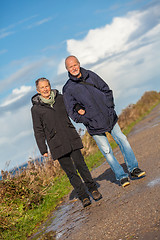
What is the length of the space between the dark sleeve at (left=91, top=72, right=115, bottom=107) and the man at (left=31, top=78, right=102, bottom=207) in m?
0.67

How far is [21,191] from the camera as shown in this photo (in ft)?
26.5

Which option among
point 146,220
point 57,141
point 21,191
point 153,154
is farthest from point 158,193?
point 21,191

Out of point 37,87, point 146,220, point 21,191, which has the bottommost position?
point 146,220

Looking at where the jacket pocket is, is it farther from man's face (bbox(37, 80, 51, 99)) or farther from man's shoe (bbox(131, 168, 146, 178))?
man's shoe (bbox(131, 168, 146, 178))

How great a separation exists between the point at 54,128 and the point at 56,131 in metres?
0.06

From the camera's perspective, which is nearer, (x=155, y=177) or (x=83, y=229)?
(x=83, y=229)

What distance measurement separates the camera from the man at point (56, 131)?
5863 millimetres

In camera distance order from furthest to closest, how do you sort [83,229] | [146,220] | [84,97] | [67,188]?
[67,188], [84,97], [83,229], [146,220]

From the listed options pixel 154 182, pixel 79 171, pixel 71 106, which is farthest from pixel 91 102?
pixel 154 182

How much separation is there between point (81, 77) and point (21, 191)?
139 inches

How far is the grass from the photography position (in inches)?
265

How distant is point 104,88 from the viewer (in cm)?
595

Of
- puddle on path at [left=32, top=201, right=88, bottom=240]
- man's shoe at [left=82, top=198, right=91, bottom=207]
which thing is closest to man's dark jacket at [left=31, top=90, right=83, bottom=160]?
man's shoe at [left=82, top=198, right=91, bottom=207]

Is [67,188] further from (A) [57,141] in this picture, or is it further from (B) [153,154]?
(A) [57,141]
